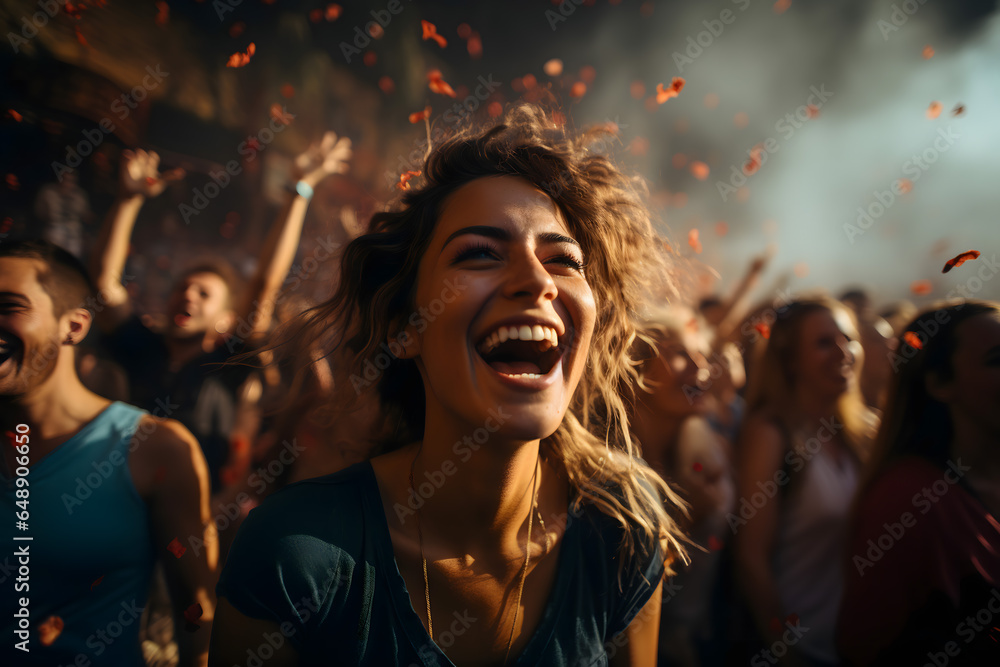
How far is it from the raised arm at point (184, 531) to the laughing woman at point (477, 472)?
0.75 meters

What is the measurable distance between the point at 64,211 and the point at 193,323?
159cm

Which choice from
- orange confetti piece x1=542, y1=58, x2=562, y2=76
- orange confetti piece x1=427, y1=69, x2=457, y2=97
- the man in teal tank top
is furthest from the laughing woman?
orange confetti piece x1=542, y1=58, x2=562, y2=76

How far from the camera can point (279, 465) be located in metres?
2.27

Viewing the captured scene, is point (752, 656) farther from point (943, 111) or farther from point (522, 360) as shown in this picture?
point (943, 111)

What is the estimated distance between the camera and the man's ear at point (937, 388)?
1.74 m

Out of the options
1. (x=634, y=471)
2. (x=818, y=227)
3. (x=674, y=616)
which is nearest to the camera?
(x=634, y=471)

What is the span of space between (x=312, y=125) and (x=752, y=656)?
5.38m

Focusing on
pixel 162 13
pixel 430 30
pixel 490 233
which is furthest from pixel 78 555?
pixel 430 30

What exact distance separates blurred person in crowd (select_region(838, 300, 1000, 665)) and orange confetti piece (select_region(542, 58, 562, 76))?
3591mm

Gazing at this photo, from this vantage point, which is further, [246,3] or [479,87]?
[479,87]

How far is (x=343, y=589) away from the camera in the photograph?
3.53 ft

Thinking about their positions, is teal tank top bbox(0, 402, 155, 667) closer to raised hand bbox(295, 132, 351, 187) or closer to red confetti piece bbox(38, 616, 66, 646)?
red confetti piece bbox(38, 616, 66, 646)

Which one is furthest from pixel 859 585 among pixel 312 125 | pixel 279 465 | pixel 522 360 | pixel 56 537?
pixel 312 125

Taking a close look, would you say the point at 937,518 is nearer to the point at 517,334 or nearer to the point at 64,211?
the point at 517,334
